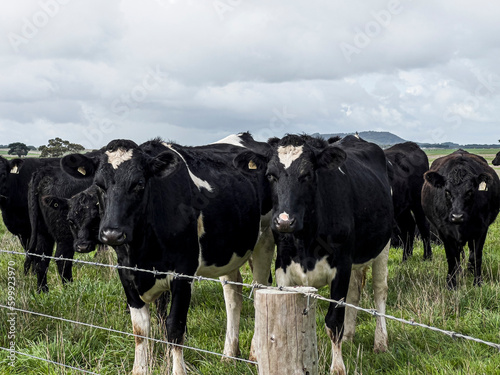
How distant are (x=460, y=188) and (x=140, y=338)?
234 inches

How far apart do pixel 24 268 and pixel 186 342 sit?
201 inches

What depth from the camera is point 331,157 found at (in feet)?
17.2

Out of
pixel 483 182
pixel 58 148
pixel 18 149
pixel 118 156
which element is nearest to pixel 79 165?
pixel 118 156

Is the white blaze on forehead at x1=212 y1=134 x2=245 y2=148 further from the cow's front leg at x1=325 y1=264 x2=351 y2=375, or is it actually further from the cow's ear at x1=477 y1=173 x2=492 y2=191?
the cow's ear at x1=477 y1=173 x2=492 y2=191

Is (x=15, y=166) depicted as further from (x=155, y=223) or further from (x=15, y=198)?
(x=155, y=223)

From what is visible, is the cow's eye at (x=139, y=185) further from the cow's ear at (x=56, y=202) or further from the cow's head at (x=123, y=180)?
the cow's ear at (x=56, y=202)

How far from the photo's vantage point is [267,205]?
20.5 feet

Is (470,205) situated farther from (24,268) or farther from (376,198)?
(24,268)

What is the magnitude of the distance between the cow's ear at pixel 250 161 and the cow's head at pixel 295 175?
306 mm

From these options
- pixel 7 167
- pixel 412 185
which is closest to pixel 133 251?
pixel 7 167

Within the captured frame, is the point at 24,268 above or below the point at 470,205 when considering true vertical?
below

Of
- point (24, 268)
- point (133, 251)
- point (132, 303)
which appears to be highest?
point (133, 251)

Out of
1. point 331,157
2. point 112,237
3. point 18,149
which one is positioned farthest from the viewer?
point 18,149

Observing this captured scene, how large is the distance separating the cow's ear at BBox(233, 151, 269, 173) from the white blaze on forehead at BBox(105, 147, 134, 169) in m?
1.14
